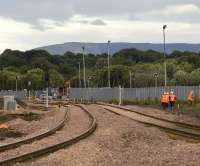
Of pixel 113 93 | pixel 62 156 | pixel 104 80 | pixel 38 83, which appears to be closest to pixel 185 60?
pixel 104 80

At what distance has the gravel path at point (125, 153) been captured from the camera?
1423 cm

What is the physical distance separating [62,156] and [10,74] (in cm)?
17591

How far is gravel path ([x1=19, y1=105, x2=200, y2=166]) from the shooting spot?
14227mm

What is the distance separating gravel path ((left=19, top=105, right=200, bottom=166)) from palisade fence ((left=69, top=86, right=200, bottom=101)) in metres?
45.2

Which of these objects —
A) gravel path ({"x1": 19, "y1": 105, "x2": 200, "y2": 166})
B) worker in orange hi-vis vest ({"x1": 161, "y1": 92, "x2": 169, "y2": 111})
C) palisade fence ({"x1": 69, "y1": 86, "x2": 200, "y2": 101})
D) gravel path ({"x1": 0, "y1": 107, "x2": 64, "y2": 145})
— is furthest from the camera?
palisade fence ({"x1": 69, "y1": 86, "x2": 200, "y2": 101})

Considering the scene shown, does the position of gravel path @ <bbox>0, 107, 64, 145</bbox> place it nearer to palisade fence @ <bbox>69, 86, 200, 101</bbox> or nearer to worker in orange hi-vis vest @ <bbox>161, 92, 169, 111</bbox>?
worker in orange hi-vis vest @ <bbox>161, 92, 169, 111</bbox>

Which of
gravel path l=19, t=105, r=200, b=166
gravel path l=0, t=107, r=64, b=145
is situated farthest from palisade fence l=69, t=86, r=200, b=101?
gravel path l=19, t=105, r=200, b=166

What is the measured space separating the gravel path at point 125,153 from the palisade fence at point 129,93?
45.2 m

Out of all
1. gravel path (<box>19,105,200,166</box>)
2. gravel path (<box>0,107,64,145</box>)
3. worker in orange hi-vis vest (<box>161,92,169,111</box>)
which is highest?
worker in orange hi-vis vest (<box>161,92,169,111</box>)

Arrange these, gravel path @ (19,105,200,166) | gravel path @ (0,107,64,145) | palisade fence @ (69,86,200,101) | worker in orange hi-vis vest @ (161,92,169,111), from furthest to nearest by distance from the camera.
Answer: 1. palisade fence @ (69,86,200,101)
2. worker in orange hi-vis vest @ (161,92,169,111)
3. gravel path @ (0,107,64,145)
4. gravel path @ (19,105,200,166)

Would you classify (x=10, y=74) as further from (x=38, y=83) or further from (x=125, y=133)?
(x=125, y=133)

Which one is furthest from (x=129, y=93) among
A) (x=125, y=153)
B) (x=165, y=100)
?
(x=125, y=153)

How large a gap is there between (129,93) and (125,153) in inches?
2601

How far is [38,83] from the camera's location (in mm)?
181875
